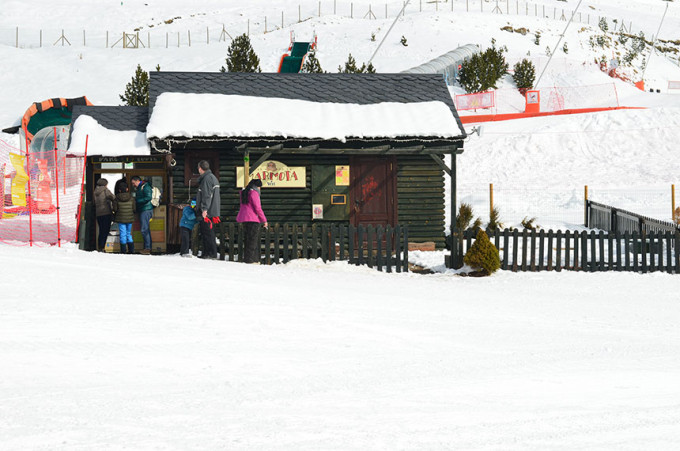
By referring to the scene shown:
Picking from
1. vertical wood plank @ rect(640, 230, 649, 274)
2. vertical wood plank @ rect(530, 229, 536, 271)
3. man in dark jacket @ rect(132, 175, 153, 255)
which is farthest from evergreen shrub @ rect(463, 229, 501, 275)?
man in dark jacket @ rect(132, 175, 153, 255)

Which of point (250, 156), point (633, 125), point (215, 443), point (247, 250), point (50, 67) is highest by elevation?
point (50, 67)

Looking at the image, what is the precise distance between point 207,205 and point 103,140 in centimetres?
416

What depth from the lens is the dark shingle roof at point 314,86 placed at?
18.0 meters

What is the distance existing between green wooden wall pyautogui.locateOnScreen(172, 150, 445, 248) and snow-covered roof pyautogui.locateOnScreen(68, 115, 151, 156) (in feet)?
2.95

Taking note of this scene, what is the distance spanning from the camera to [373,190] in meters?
17.1

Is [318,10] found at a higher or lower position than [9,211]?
higher

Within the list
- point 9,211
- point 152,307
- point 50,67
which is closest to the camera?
point 152,307

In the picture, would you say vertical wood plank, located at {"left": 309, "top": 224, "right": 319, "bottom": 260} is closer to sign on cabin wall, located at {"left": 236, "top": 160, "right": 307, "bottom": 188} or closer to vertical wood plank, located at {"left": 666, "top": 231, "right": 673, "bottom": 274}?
sign on cabin wall, located at {"left": 236, "top": 160, "right": 307, "bottom": 188}

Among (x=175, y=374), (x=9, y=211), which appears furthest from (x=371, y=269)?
(x=9, y=211)

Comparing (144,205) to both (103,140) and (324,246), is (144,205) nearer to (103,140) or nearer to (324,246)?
(103,140)

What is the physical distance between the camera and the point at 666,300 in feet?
36.8

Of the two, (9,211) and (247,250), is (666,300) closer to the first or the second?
(247,250)

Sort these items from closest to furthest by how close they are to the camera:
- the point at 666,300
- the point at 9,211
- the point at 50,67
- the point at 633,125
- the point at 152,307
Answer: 1. the point at 152,307
2. the point at 666,300
3. the point at 9,211
4. the point at 633,125
5. the point at 50,67

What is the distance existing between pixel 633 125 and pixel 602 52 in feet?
130
